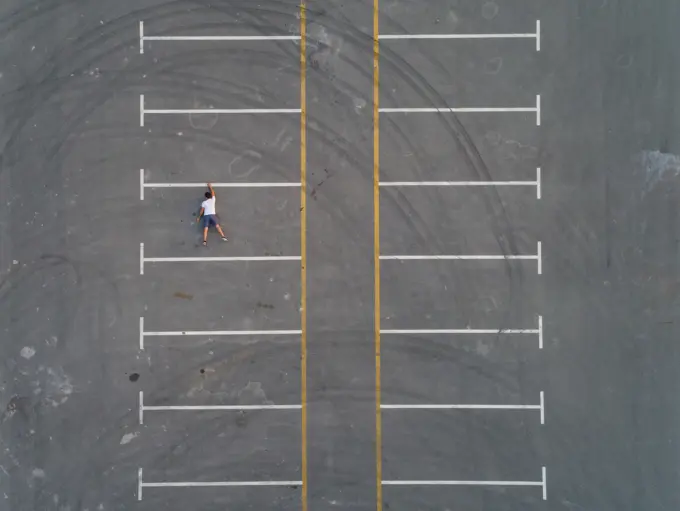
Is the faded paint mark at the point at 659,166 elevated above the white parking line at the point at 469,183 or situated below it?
above

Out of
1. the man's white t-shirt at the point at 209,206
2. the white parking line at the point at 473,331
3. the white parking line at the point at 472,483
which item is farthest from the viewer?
the white parking line at the point at 473,331

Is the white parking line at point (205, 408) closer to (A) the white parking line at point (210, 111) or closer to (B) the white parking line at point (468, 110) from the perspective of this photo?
(A) the white parking line at point (210, 111)

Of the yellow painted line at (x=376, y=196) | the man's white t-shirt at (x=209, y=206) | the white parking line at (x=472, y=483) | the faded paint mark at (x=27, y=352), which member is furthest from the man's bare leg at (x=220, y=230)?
the white parking line at (x=472, y=483)

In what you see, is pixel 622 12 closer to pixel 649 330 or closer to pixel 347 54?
pixel 347 54

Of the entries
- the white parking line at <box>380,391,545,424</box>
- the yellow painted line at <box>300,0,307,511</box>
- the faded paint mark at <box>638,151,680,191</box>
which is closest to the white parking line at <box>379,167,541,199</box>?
the yellow painted line at <box>300,0,307,511</box>

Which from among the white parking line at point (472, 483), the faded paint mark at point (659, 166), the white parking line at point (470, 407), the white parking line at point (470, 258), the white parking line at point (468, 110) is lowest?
the white parking line at point (472, 483)

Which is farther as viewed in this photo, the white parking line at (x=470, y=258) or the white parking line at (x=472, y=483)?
the white parking line at (x=470, y=258)
